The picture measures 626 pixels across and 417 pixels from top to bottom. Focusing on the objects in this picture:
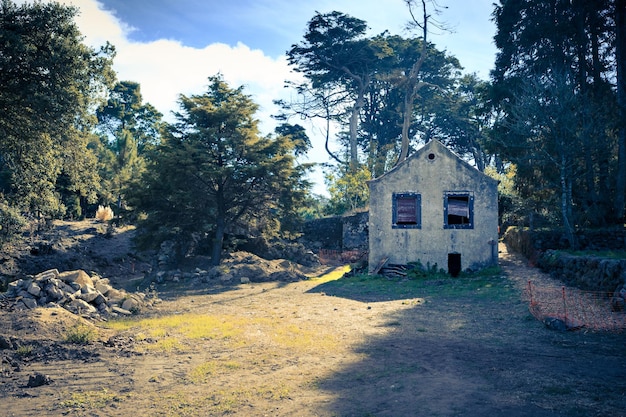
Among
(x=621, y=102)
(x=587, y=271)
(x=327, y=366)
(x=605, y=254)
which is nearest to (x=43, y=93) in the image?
(x=327, y=366)

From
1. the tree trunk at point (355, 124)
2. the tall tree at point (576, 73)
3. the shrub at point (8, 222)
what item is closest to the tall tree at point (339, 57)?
the tree trunk at point (355, 124)

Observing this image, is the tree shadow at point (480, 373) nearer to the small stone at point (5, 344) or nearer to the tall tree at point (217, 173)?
the small stone at point (5, 344)

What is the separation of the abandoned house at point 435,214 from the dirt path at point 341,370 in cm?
881

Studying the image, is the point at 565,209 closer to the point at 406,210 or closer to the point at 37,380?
the point at 406,210

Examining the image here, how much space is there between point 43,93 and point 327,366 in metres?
15.6

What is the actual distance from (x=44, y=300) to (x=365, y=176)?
1166 inches

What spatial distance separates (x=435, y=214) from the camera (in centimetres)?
2345

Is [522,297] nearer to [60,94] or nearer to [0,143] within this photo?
Answer: [60,94]

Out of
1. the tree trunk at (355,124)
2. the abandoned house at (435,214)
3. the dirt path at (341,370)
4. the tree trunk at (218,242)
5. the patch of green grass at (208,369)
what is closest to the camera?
the dirt path at (341,370)

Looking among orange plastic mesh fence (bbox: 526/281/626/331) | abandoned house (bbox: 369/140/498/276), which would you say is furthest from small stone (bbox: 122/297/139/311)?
orange plastic mesh fence (bbox: 526/281/626/331)

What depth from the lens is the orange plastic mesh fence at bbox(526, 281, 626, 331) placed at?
11.3 m

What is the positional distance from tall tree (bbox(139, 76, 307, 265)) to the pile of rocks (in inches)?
343

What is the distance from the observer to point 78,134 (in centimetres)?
2003

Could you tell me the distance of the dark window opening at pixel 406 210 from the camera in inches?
931
